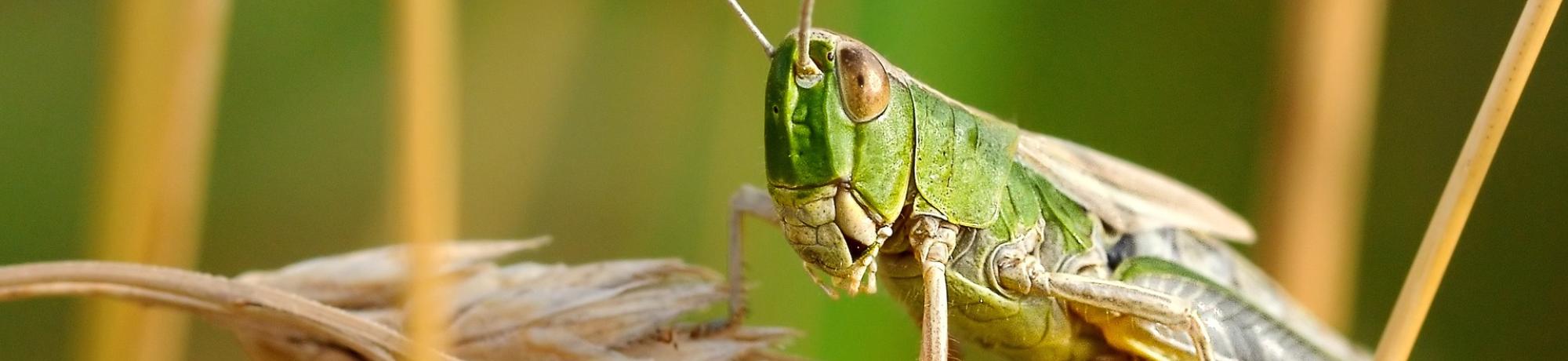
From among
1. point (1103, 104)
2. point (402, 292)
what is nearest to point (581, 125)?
point (1103, 104)

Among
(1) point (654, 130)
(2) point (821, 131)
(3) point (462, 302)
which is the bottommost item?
(1) point (654, 130)

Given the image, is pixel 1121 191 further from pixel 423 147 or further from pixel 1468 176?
pixel 423 147

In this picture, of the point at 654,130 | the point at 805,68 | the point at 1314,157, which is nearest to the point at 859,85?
the point at 805,68

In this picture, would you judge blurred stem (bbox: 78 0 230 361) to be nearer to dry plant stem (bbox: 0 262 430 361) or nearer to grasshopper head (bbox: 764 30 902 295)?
dry plant stem (bbox: 0 262 430 361)

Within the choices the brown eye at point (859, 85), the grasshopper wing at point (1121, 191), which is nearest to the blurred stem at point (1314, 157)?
the grasshopper wing at point (1121, 191)

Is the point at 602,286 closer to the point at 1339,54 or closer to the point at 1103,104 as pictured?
the point at 1339,54

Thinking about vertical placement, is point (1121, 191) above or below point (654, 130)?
above

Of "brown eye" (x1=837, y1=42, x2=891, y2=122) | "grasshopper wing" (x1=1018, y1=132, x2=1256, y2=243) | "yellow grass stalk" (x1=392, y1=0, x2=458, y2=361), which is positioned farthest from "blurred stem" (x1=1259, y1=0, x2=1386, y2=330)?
"yellow grass stalk" (x1=392, y1=0, x2=458, y2=361)
